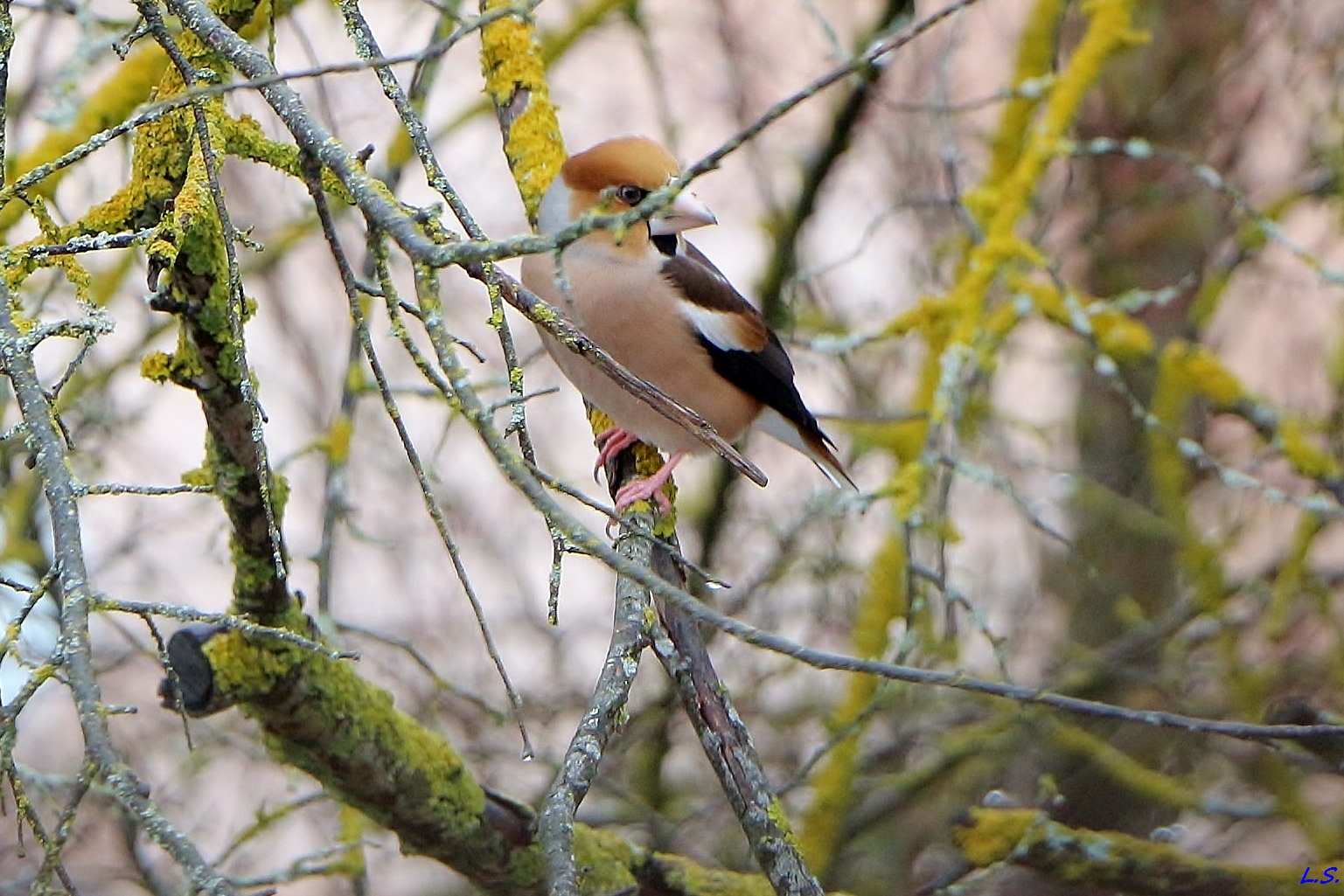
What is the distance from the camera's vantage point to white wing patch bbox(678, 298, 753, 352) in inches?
156

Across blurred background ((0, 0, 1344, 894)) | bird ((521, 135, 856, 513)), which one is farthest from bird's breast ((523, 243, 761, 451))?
blurred background ((0, 0, 1344, 894))

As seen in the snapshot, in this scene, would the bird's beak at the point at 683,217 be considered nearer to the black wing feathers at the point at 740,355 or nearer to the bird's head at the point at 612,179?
the bird's head at the point at 612,179

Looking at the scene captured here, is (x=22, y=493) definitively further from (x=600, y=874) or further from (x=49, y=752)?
(x=49, y=752)

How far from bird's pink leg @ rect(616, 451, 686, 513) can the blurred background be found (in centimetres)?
84

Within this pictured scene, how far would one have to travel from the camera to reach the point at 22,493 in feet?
13.4

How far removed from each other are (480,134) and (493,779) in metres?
3.87

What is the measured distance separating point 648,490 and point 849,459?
2.09m

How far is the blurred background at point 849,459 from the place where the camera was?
4641mm

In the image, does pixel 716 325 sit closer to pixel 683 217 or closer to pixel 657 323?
pixel 657 323

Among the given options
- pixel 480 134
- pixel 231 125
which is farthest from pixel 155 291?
pixel 480 134

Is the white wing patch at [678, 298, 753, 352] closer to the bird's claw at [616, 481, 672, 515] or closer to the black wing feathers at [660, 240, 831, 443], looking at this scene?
the black wing feathers at [660, 240, 831, 443]

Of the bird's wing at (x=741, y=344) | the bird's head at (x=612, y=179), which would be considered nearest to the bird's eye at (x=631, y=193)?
the bird's head at (x=612, y=179)

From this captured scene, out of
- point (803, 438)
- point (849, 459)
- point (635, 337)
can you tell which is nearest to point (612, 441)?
point (635, 337)

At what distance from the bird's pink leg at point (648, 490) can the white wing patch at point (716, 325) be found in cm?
58
